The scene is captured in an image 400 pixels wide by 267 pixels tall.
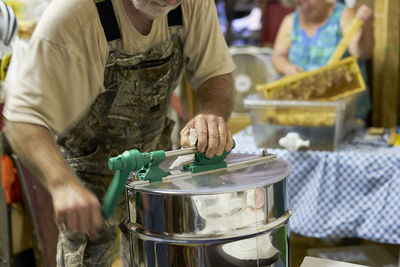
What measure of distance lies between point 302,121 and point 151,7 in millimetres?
1202

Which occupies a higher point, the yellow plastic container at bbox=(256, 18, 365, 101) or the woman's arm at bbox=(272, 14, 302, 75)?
the woman's arm at bbox=(272, 14, 302, 75)

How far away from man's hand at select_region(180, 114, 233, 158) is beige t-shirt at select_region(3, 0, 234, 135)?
0.26 m

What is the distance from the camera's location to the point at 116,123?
135cm

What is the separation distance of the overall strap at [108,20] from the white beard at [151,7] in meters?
0.06

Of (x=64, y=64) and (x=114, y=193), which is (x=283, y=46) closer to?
(x=64, y=64)

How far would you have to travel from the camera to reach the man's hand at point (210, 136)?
97cm

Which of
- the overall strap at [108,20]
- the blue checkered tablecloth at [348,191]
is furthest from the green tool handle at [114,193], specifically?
the blue checkered tablecloth at [348,191]

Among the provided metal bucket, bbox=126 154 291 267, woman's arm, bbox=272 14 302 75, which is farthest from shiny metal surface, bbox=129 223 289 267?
woman's arm, bbox=272 14 302 75

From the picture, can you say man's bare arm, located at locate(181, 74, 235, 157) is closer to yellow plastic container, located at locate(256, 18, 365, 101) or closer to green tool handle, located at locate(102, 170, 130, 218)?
green tool handle, located at locate(102, 170, 130, 218)

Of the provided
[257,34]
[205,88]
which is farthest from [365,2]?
[257,34]

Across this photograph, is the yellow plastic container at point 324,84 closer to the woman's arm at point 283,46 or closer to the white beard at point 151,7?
the woman's arm at point 283,46

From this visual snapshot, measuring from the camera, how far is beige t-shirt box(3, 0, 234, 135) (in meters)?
1.01

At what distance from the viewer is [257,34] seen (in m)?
4.98

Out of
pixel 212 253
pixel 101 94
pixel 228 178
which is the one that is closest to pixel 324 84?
pixel 101 94
